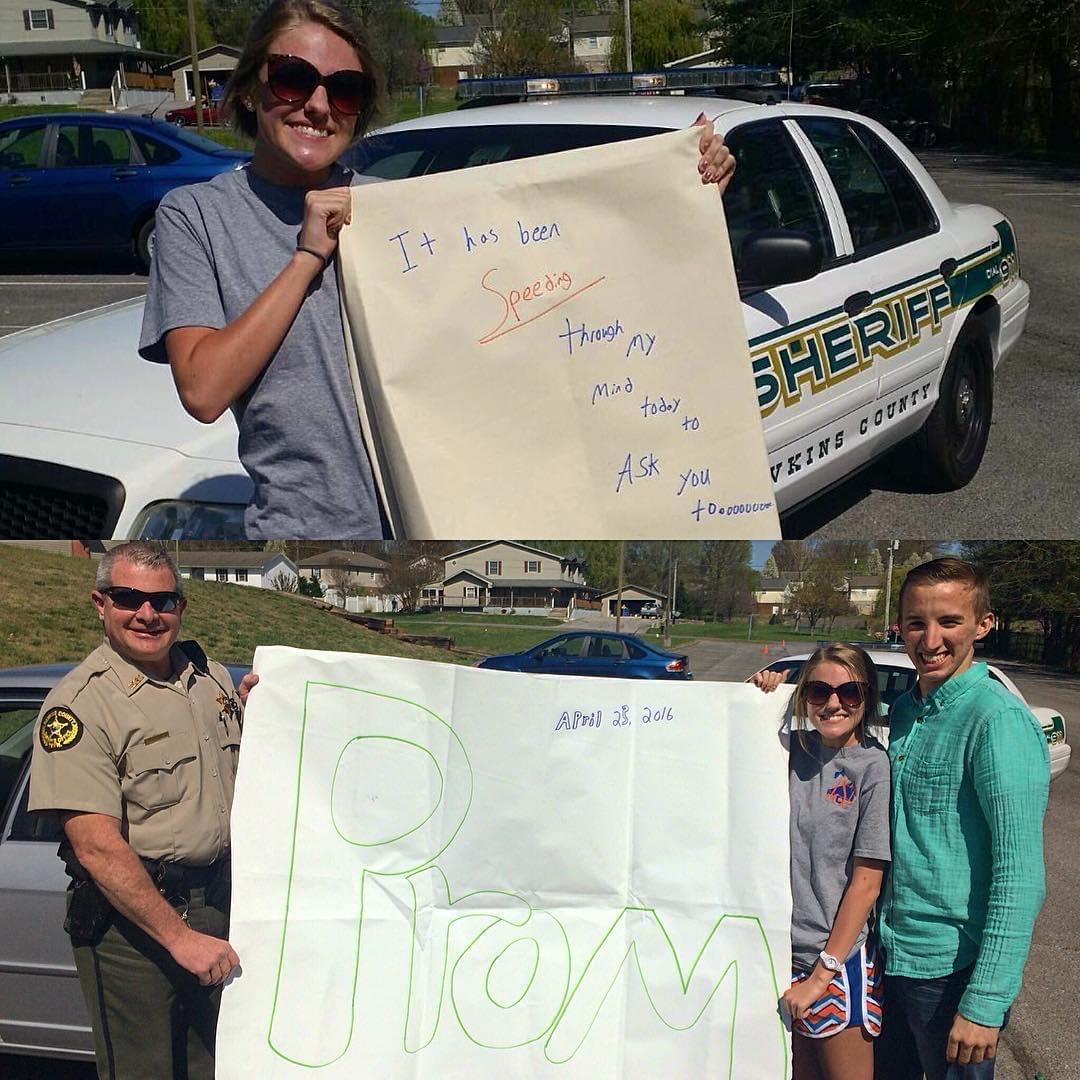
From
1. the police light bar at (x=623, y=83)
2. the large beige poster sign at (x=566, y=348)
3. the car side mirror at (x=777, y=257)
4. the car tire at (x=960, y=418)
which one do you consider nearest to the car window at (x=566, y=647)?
the large beige poster sign at (x=566, y=348)

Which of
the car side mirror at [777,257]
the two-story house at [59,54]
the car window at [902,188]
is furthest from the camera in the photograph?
the two-story house at [59,54]

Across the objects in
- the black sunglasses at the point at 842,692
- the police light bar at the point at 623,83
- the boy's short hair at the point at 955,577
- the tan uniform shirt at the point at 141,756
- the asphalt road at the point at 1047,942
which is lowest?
the asphalt road at the point at 1047,942

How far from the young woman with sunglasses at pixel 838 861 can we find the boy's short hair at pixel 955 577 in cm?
19

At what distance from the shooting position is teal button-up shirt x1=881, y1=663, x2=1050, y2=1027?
235 centimetres

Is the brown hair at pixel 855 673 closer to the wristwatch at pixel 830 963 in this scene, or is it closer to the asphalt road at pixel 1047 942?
the asphalt road at pixel 1047 942

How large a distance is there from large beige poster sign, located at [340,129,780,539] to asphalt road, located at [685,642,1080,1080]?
0.38m

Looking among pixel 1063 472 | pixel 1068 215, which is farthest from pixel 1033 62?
pixel 1063 472

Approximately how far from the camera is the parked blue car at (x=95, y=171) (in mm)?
12031

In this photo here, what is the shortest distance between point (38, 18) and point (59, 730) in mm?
81177

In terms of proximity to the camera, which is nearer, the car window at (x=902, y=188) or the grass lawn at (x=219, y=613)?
the grass lawn at (x=219, y=613)

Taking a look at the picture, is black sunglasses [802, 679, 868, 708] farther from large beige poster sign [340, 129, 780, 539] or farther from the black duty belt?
the black duty belt

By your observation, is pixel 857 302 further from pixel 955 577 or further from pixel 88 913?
pixel 88 913

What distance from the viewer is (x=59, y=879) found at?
3.17 metres

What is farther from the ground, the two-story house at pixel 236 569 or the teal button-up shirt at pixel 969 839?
the two-story house at pixel 236 569
